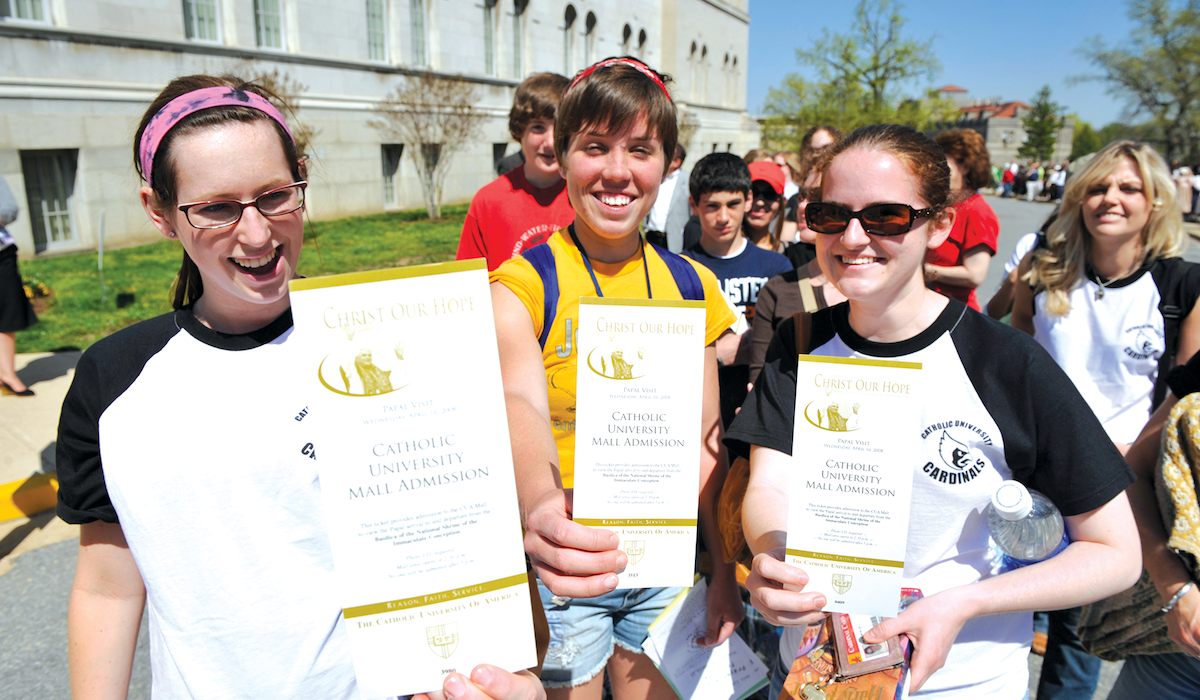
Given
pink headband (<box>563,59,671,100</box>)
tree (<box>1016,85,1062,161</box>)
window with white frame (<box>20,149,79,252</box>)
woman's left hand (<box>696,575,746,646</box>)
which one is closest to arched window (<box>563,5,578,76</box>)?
window with white frame (<box>20,149,79,252</box>)

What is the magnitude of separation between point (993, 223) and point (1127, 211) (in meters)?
1.58

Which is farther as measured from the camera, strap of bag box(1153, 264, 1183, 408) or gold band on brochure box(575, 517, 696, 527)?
strap of bag box(1153, 264, 1183, 408)

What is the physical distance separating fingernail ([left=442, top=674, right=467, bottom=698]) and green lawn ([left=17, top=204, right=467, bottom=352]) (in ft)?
13.3

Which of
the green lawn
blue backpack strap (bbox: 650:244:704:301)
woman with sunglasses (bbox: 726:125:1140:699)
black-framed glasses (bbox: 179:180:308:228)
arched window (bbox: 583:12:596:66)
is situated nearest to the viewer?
black-framed glasses (bbox: 179:180:308:228)

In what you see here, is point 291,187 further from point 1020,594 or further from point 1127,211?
point 1127,211

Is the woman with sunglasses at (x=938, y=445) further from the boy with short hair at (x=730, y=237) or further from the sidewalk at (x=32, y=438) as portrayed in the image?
the sidewalk at (x=32, y=438)

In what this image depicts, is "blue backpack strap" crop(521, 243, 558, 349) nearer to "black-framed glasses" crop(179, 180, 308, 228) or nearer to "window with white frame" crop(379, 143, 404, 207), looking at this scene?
"black-framed glasses" crop(179, 180, 308, 228)

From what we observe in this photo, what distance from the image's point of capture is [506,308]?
1855 mm

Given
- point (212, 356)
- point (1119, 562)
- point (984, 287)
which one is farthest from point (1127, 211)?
point (984, 287)

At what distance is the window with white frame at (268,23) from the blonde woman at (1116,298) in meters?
18.9

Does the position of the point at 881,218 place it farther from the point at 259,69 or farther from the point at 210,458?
the point at 259,69

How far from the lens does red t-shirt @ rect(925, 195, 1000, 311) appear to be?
14.7 feet

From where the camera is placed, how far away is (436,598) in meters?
1.29

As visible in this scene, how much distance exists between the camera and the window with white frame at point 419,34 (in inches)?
856
